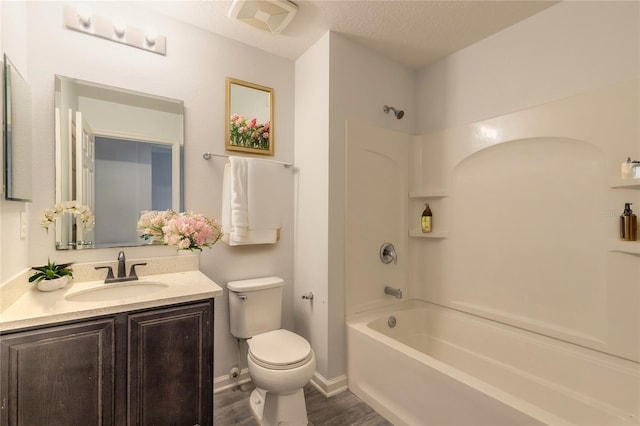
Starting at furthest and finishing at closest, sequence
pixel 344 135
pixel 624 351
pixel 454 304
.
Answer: pixel 454 304, pixel 344 135, pixel 624 351

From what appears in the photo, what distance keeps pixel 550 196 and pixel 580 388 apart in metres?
1.12

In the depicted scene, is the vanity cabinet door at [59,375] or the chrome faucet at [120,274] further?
the chrome faucet at [120,274]

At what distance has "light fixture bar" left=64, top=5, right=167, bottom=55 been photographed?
1.69m

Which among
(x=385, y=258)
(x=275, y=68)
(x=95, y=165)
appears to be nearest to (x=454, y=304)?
(x=385, y=258)

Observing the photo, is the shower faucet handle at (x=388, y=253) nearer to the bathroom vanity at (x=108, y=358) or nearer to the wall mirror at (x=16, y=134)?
the bathroom vanity at (x=108, y=358)

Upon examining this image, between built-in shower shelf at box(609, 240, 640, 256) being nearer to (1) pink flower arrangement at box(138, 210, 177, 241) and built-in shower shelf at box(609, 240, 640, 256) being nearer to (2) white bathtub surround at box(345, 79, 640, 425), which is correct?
(2) white bathtub surround at box(345, 79, 640, 425)

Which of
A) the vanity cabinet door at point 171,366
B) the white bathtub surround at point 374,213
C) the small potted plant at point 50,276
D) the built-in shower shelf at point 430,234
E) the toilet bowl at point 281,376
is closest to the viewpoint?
the vanity cabinet door at point 171,366

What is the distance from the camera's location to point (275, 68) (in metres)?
2.41

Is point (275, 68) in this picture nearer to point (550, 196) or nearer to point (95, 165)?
point (95, 165)

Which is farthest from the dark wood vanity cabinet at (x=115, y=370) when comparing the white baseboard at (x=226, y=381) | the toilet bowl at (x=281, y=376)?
the white baseboard at (x=226, y=381)

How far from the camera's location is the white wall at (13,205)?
4.23 ft

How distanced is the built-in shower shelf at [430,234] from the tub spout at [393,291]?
1.70 feet

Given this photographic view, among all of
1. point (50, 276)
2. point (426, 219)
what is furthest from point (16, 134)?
point (426, 219)

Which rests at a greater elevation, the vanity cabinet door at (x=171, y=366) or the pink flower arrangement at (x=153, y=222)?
the pink flower arrangement at (x=153, y=222)
